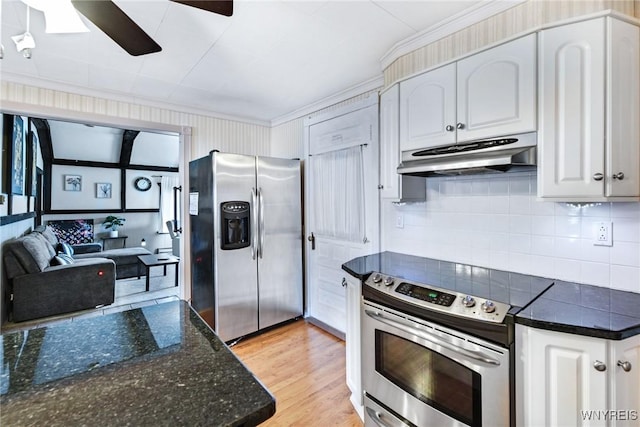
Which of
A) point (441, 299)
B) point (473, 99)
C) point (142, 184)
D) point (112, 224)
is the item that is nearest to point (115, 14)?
point (473, 99)

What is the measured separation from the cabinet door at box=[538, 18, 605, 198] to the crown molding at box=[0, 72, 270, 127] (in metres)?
3.23

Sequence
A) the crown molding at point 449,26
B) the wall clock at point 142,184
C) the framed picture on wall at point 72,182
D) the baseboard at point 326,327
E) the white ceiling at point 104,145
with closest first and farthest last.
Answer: the crown molding at point 449,26
the baseboard at point 326,327
the white ceiling at point 104,145
the framed picture on wall at point 72,182
the wall clock at point 142,184

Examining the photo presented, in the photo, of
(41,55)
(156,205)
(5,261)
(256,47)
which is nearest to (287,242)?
(256,47)

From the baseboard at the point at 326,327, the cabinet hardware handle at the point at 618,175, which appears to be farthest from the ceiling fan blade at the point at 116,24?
the baseboard at the point at 326,327

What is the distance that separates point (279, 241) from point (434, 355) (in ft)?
6.90

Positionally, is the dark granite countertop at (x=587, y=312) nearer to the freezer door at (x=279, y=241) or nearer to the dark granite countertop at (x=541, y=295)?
the dark granite countertop at (x=541, y=295)

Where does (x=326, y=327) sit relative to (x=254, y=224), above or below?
below

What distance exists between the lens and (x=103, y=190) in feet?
24.3

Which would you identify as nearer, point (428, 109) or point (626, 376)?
point (626, 376)

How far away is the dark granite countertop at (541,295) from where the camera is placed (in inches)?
45.1

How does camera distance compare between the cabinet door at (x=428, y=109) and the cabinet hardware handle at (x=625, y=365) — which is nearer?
the cabinet hardware handle at (x=625, y=365)

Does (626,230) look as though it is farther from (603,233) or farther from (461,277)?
(461,277)

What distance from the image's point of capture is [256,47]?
2178 mm

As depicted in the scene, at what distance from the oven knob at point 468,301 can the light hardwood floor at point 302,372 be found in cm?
112
